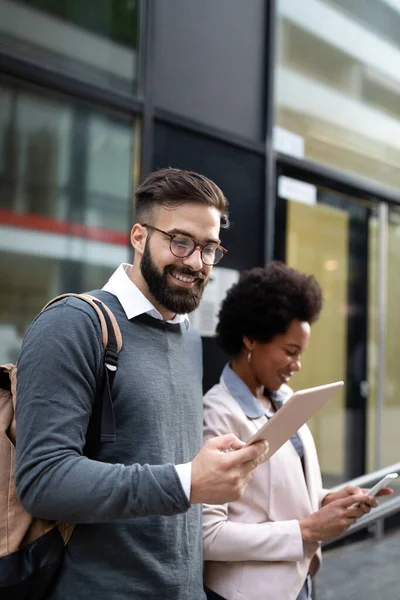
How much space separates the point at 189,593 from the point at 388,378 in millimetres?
4721

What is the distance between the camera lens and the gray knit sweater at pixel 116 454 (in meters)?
1.38

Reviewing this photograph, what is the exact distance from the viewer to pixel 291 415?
156 cm

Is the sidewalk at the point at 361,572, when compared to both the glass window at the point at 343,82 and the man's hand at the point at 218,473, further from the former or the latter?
the man's hand at the point at 218,473

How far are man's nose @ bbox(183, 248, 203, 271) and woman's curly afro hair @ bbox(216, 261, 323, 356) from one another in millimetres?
673

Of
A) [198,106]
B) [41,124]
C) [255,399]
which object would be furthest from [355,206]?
[255,399]

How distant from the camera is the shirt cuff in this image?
141cm

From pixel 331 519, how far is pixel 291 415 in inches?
29.1

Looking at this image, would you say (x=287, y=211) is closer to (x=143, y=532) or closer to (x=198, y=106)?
(x=198, y=106)

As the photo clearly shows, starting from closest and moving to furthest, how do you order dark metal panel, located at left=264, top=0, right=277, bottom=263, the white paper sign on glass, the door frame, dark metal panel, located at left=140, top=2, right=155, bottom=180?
dark metal panel, located at left=140, top=2, right=155, bottom=180, dark metal panel, located at left=264, top=0, right=277, bottom=263, the white paper sign on glass, the door frame

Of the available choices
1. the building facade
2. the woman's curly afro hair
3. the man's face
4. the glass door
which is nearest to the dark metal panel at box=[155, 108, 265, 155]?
the building facade

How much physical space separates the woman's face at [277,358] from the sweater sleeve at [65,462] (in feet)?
3.23

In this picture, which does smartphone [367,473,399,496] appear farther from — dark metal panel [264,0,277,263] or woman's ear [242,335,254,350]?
dark metal panel [264,0,277,263]

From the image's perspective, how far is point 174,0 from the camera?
3.73 m

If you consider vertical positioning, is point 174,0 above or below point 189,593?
above
